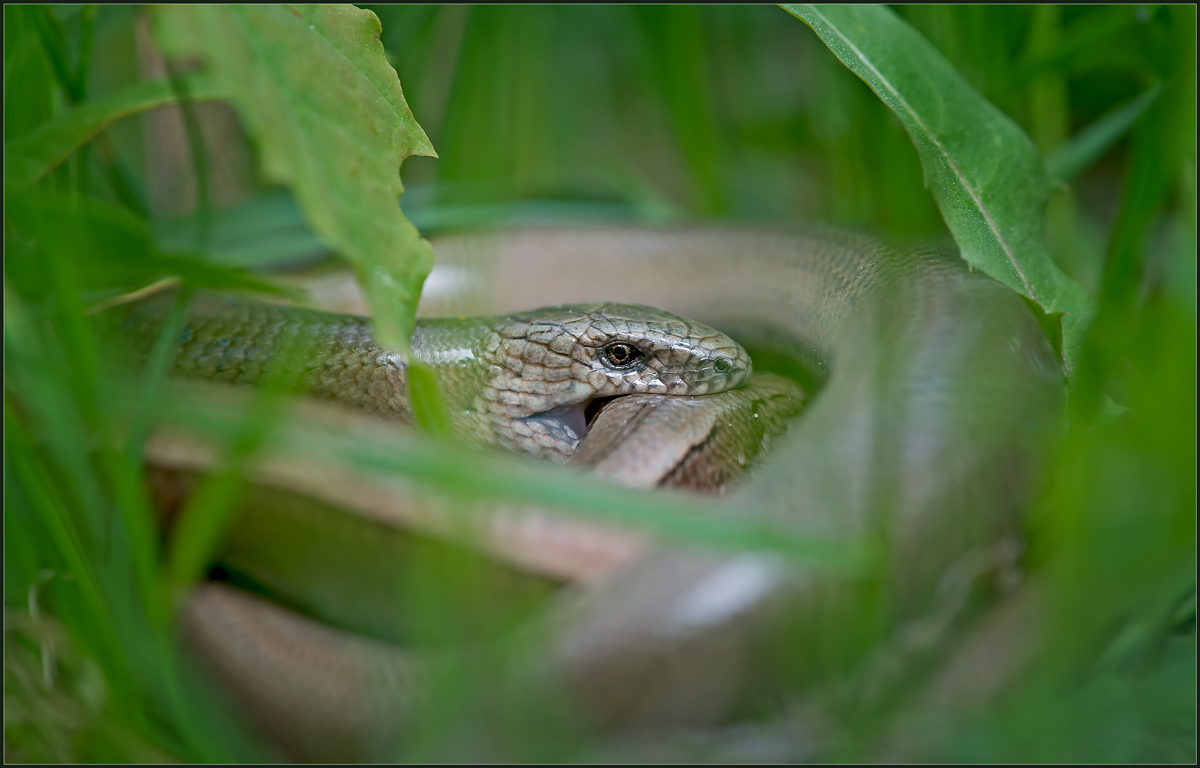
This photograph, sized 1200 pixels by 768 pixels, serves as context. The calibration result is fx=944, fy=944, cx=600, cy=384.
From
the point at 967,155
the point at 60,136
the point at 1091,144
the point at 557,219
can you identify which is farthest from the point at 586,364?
the point at 1091,144

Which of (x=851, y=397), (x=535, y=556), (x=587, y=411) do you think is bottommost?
(x=587, y=411)

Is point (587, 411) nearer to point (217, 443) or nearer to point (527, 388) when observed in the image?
point (527, 388)

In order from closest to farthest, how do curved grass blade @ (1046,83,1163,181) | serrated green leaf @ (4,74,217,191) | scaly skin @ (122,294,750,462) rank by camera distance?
1. serrated green leaf @ (4,74,217,191)
2. scaly skin @ (122,294,750,462)
3. curved grass blade @ (1046,83,1163,181)

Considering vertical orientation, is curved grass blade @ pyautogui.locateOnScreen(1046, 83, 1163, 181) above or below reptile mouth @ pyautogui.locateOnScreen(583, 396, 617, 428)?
above

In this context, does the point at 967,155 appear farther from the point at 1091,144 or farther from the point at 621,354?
the point at 1091,144

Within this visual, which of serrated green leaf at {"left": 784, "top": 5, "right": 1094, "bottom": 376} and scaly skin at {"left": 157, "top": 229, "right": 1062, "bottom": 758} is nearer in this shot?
scaly skin at {"left": 157, "top": 229, "right": 1062, "bottom": 758}

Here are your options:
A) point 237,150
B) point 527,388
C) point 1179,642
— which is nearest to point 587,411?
point 527,388

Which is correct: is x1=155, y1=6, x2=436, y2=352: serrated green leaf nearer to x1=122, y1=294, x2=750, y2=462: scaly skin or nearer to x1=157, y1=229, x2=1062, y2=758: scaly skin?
x1=157, y1=229, x2=1062, y2=758: scaly skin

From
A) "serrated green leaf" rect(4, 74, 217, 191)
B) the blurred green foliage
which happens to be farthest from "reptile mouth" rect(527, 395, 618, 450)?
"serrated green leaf" rect(4, 74, 217, 191)

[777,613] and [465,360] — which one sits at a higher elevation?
[777,613]
